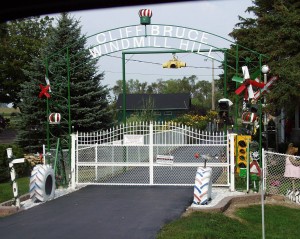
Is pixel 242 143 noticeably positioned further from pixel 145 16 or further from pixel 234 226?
pixel 145 16

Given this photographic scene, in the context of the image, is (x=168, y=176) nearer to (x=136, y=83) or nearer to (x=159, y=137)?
(x=159, y=137)

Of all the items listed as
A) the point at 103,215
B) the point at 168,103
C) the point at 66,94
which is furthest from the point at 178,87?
the point at 103,215

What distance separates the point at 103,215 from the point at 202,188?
2.41 meters

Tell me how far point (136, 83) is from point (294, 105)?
8776cm

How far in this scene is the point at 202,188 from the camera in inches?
429

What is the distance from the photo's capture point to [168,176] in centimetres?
1515

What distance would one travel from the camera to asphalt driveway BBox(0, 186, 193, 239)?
324 inches

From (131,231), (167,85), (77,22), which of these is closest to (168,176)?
(131,231)

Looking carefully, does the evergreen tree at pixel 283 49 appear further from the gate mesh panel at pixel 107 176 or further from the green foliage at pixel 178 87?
the green foliage at pixel 178 87

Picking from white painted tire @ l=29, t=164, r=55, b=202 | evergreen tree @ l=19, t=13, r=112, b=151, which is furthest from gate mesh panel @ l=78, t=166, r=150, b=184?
evergreen tree @ l=19, t=13, r=112, b=151

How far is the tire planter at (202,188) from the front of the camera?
35.7 ft

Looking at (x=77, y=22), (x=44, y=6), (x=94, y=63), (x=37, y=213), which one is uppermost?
(x=77, y=22)

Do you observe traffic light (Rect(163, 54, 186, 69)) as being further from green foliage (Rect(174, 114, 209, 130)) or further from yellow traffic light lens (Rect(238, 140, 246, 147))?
green foliage (Rect(174, 114, 209, 130))

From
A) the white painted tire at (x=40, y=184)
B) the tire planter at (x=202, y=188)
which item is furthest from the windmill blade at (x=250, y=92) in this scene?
the white painted tire at (x=40, y=184)
